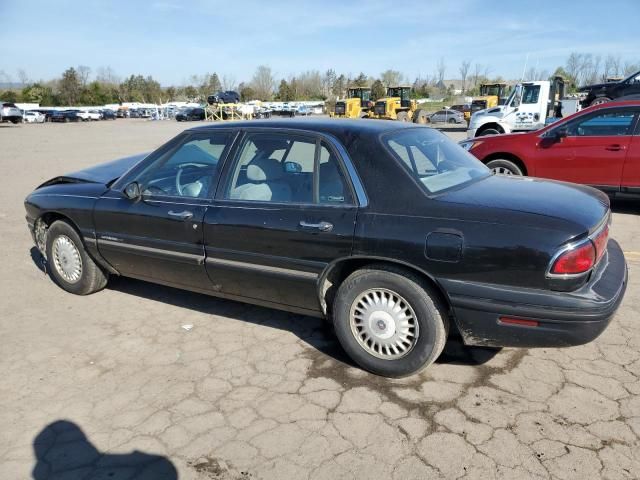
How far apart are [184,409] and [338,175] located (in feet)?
5.60

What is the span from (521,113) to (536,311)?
16814 mm

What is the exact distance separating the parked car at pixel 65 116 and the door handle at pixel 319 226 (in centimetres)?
5781

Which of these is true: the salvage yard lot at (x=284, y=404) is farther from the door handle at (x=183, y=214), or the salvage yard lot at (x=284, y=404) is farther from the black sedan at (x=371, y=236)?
the door handle at (x=183, y=214)

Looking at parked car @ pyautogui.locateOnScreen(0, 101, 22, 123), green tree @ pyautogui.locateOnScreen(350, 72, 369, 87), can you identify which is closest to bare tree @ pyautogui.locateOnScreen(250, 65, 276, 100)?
green tree @ pyautogui.locateOnScreen(350, 72, 369, 87)

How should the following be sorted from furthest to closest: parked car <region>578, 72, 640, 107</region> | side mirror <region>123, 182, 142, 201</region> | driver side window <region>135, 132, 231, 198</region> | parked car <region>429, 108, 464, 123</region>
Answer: parked car <region>429, 108, 464, 123</region> → parked car <region>578, 72, 640, 107</region> → side mirror <region>123, 182, 142, 201</region> → driver side window <region>135, 132, 231, 198</region>

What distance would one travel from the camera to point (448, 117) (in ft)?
121

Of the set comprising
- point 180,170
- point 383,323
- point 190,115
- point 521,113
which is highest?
point 521,113

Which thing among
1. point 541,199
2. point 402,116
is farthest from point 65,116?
point 541,199

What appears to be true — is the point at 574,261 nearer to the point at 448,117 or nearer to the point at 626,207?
the point at 626,207

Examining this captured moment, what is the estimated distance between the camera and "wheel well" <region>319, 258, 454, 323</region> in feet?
9.59

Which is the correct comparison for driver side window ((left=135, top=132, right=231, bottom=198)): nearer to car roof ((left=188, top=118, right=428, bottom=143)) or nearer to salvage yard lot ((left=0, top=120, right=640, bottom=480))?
car roof ((left=188, top=118, right=428, bottom=143))

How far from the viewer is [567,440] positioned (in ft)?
8.34

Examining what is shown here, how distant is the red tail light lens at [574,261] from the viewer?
8.42 ft

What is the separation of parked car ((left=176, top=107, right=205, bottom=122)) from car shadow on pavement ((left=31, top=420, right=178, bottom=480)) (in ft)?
159
